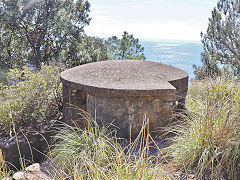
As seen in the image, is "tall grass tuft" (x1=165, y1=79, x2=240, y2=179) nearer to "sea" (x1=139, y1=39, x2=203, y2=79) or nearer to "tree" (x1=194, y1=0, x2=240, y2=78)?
"sea" (x1=139, y1=39, x2=203, y2=79)

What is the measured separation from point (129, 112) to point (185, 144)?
3.84 feet

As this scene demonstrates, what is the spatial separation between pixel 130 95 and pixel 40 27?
10769 millimetres

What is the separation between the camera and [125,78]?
3.90 metres

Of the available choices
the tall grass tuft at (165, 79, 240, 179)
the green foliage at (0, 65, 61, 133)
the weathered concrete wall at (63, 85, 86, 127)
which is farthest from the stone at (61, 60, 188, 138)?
the green foliage at (0, 65, 61, 133)

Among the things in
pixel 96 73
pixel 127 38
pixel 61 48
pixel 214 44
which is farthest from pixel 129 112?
pixel 61 48

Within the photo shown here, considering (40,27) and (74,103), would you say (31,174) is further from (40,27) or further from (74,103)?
(40,27)

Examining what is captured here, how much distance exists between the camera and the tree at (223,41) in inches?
387

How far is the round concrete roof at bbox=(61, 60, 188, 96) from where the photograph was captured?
139 inches

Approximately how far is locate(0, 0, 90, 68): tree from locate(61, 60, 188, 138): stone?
8438mm

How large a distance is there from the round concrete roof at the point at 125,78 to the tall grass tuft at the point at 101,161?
85 centimetres

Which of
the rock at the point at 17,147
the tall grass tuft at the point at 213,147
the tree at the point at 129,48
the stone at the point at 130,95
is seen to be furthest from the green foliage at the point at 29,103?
the tree at the point at 129,48

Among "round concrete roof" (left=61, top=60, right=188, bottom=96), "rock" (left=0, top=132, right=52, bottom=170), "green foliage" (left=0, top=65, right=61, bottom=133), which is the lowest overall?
"rock" (left=0, top=132, right=52, bottom=170)

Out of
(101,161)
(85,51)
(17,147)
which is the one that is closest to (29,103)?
(17,147)

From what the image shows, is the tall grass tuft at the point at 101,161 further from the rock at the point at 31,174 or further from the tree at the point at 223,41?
the tree at the point at 223,41
